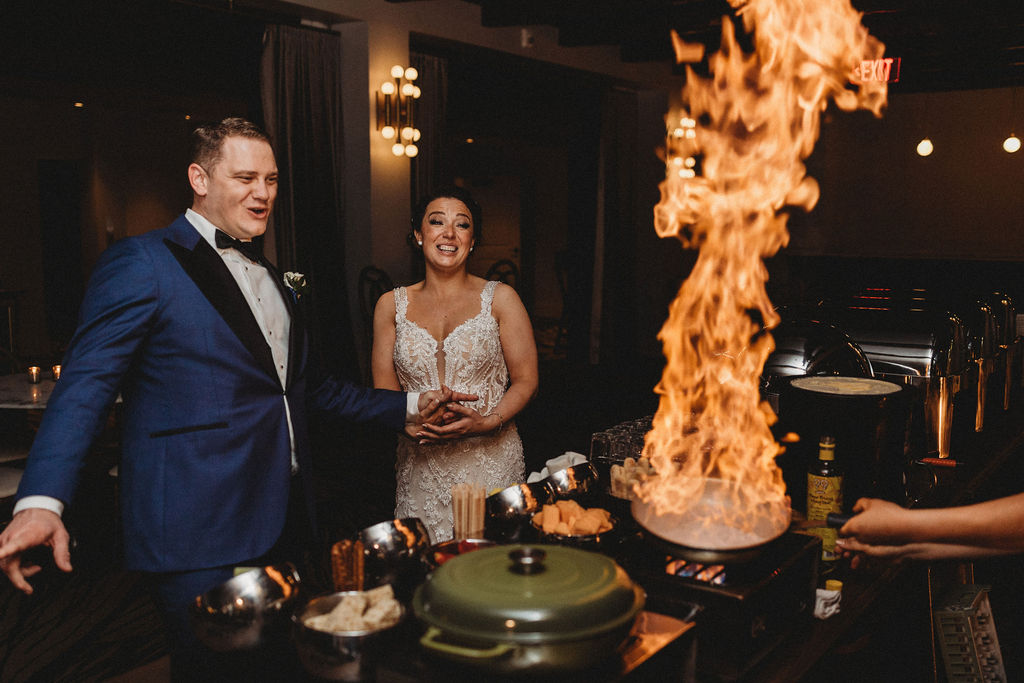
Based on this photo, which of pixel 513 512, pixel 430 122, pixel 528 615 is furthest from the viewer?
pixel 430 122

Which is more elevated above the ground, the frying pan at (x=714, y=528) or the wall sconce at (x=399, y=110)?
the wall sconce at (x=399, y=110)

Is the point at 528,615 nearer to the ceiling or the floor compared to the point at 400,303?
nearer to the floor

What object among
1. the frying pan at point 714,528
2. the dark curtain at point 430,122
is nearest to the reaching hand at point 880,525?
the frying pan at point 714,528

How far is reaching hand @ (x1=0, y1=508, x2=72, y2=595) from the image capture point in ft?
Result: 5.29

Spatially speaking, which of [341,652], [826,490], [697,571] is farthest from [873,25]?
[341,652]

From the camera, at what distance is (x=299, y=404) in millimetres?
2273

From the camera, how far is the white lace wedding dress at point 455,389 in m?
3.23

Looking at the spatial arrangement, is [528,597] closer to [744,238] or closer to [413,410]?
[413,410]

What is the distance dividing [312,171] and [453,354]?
166 inches

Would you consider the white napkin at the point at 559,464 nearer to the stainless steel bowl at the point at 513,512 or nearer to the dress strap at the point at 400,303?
the stainless steel bowl at the point at 513,512

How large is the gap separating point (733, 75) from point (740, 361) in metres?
0.91

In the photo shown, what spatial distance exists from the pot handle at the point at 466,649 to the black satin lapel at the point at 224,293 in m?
1.09

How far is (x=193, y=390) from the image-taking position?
6.66ft

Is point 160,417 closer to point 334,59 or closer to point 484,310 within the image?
point 484,310
